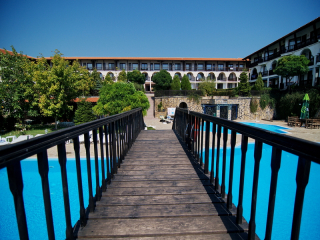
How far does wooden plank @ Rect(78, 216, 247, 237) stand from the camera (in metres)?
1.57

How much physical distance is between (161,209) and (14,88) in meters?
20.3

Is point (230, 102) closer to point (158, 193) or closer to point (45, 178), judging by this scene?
point (158, 193)

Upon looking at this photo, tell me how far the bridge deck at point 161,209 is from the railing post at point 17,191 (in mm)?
742

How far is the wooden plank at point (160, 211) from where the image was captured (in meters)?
1.79

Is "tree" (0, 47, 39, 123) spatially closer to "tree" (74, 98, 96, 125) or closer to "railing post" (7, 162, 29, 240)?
"tree" (74, 98, 96, 125)

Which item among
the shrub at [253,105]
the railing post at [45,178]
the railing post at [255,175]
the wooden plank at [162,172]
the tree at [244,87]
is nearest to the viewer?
the railing post at [45,178]

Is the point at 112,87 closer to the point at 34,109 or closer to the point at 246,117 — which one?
the point at 34,109

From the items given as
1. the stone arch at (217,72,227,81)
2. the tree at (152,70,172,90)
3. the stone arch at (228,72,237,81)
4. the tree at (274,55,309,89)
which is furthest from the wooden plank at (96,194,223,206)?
the stone arch at (228,72,237,81)

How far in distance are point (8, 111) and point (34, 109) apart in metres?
2.20

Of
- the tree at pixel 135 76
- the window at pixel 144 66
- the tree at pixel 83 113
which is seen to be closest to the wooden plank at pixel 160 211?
the tree at pixel 83 113

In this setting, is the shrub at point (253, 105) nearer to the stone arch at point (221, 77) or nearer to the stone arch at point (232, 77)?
the stone arch at point (221, 77)

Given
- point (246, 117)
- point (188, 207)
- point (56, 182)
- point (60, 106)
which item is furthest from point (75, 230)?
point (246, 117)

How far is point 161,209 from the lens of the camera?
6.20ft

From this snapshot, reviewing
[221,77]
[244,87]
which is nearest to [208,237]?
[244,87]
